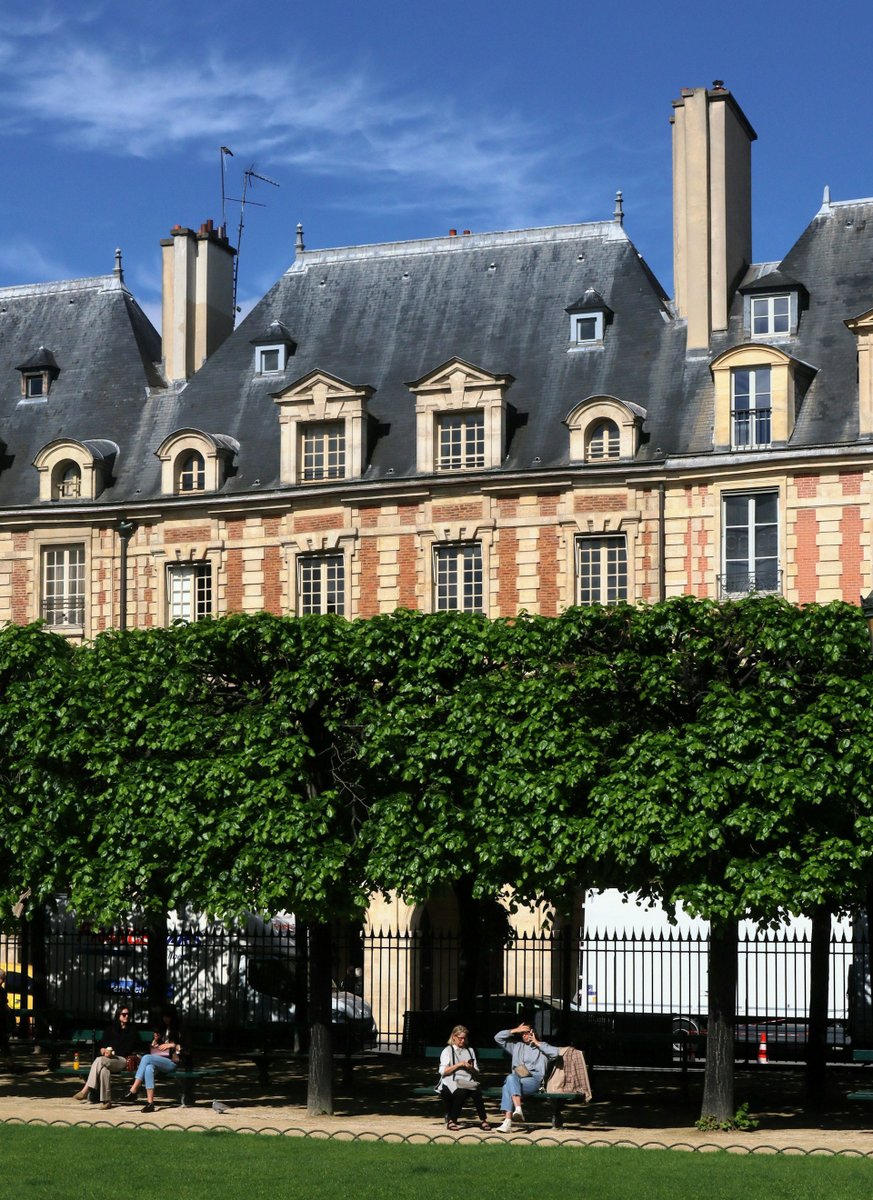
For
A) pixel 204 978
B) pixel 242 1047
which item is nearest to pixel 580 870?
pixel 242 1047

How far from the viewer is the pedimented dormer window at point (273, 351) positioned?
35062 mm

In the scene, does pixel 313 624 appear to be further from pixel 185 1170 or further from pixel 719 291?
pixel 719 291

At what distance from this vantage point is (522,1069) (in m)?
20.3

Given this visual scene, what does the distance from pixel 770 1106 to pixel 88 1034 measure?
8659 mm

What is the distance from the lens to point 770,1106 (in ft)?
73.2

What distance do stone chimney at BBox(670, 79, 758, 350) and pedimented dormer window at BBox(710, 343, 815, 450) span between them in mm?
1609

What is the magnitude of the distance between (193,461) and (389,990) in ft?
33.4

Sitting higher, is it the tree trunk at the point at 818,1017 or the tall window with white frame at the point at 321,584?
the tall window with white frame at the point at 321,584

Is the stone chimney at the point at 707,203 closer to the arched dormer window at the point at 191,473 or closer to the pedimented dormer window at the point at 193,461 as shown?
the pedimented dormer window at the point at 193,461

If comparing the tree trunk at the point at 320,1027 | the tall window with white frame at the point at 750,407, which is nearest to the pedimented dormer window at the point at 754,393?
the tall window with white frame at the point at 750,407

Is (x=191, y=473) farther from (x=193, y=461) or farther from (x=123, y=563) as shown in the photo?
(x=123, y=563)

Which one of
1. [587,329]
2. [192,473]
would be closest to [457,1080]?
[192,473]

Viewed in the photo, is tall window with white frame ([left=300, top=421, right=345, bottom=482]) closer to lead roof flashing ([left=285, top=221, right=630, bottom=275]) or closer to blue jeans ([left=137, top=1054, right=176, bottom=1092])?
lead roof flashing ([left=285, top=221, right=630, bottom=275])

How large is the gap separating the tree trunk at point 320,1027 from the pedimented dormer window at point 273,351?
50.8ft
